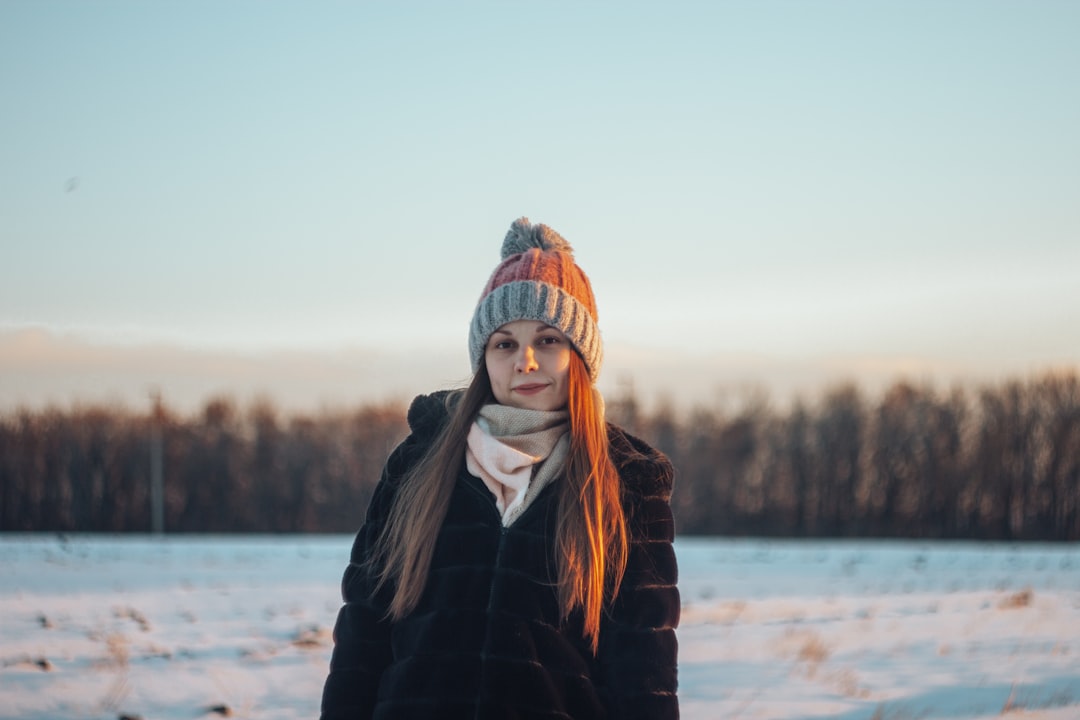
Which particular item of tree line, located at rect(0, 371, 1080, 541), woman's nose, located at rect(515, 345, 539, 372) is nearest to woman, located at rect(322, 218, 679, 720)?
woman's nose, located at rect(515, 345, 539, 372)

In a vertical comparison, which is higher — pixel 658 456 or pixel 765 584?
pixel 658 456

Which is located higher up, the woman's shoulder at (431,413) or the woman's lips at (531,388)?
the woman's lips at (531,388)

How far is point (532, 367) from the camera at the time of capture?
2605mm

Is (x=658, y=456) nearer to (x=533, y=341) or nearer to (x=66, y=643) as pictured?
(x=533, y=341)

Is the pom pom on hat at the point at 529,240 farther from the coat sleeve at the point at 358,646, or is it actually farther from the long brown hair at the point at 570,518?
the coat sleeve at the point at 358,646

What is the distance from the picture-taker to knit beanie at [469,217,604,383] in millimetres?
2623

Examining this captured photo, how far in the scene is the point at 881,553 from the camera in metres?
18.9

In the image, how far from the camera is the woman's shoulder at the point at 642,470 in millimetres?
2670

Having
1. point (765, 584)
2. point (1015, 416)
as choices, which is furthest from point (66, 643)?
point (1015, 416)

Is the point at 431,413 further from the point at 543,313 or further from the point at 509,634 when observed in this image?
the point at 509,634

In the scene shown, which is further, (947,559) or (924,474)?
(924,474)

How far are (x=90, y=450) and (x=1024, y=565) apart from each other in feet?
121

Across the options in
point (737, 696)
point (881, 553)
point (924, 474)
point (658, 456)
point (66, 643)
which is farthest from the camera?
point (924, 474)

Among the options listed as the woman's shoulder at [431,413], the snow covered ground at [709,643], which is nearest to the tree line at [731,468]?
the snow covered ground at [709,643]
